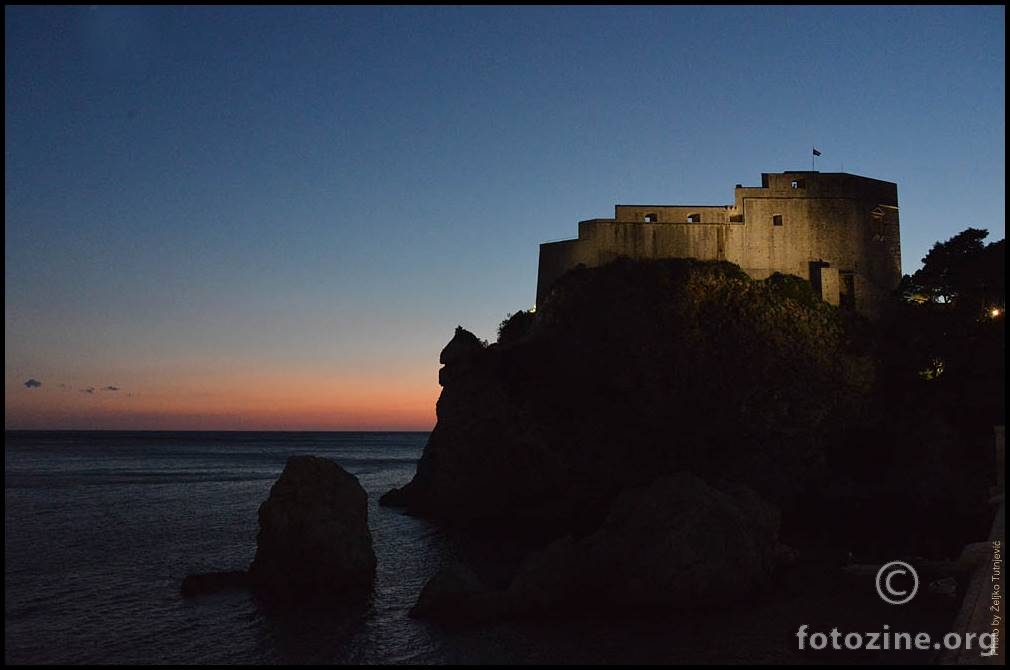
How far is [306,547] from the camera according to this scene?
70.8ft

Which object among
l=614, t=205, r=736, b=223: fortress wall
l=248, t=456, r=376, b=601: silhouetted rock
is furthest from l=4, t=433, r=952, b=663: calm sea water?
l=614, t=205, r=736, b=223: fortress wall

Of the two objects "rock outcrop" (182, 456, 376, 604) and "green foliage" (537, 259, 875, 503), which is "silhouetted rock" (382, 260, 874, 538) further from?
"rock outcrop" (182, 456, 376, 604)

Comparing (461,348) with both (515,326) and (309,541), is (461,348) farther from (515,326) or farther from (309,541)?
(309,541)

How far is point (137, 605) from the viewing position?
21.2m

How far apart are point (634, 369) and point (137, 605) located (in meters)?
26.8

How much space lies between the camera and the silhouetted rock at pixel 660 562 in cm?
1916

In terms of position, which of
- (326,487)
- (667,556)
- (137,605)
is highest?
(326,487)

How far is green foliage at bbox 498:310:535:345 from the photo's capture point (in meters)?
49.6

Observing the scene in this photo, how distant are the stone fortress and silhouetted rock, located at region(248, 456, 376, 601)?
2648cm

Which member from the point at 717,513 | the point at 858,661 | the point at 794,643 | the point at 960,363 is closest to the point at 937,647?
the point at 858,661

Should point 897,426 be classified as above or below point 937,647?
above

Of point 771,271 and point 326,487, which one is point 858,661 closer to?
point 326,487

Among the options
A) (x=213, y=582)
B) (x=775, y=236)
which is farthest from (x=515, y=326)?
(x=213, y=582)

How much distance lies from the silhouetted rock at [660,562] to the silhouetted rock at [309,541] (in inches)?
232
